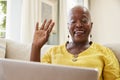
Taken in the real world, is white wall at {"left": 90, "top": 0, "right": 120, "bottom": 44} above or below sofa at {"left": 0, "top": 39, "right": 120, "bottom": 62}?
above

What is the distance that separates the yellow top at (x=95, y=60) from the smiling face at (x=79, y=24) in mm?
94

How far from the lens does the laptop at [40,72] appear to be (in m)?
0.63

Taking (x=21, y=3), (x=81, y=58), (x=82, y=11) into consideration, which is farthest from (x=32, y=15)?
(x=81, y=58)

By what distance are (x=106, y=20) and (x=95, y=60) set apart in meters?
2.53

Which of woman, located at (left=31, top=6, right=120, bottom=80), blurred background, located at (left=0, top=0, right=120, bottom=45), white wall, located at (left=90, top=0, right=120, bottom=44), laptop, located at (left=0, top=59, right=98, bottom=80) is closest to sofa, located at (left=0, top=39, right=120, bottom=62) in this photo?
woman, located at (left=31, top=6, right=120, bottom=80)

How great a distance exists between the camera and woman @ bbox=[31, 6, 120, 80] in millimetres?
1241

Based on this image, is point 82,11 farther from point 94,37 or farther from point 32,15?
point 94,37

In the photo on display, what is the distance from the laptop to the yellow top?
2.08 ft

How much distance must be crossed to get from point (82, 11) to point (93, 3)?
8.12 feet

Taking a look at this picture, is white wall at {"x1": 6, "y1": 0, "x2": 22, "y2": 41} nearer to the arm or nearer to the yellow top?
the yellow top

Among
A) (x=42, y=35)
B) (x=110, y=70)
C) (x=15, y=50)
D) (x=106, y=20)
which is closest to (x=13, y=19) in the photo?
(x=15, y=50)

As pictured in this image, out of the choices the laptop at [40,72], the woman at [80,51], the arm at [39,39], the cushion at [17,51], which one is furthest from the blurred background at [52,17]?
the laptop at [40,72]

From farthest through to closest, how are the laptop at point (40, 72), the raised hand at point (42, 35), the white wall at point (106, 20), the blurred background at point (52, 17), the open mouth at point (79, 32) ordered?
the white wall at point (106, 20), the blurred background at point (52, 17), the open mouth at point (79, 32), the raised hand at point (42, 35), the laptop at point (40, 72)

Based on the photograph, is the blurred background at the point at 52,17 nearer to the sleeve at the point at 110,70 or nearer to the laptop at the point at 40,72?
the sleeve at the point at 110,70
